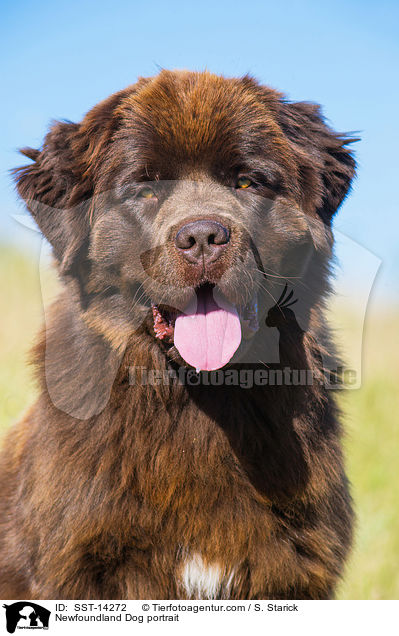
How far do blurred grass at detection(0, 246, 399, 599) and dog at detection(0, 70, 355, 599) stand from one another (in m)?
0.38

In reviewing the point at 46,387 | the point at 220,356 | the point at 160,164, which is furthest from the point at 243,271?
the point at 46,387

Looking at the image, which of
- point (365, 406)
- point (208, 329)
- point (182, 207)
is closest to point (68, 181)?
point (182, 207)

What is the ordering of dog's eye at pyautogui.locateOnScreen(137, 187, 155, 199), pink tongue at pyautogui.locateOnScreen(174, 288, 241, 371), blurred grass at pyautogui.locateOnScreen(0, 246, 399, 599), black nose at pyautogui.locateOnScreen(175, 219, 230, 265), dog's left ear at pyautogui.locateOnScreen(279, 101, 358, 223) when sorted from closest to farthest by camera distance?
black nose at pyautogui.locateOnScreen(175, 219, 230, 265), pink tongue at pyautogui.locateOnScreen(174, 288, 241, 371), dog's eye at pyautogui.locateOnScreen(137, 187, 155, 199), dog's left ear at pyautogui.locateOnScreen(279, 101, 358, 223), blurred grass at pyautogui.locateOnScreen(0, 246, 399, 599)

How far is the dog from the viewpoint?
3109 millimetres

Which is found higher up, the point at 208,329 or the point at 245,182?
the point at 245,182

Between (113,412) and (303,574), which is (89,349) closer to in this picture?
(113,412)

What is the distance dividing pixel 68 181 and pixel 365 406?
17.1ft

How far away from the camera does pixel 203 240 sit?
2965 mm

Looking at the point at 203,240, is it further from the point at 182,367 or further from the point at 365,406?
the point at 365,406

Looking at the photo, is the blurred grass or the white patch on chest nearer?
the white patch on chest

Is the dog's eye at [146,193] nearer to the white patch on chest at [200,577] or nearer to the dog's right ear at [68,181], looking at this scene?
the dog's right ear at [68,181]

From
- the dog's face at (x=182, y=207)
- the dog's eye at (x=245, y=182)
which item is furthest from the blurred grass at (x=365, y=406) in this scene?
the dog's eye at (x=245, y=182)

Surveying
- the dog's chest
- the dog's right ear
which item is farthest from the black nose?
the dog's chest
